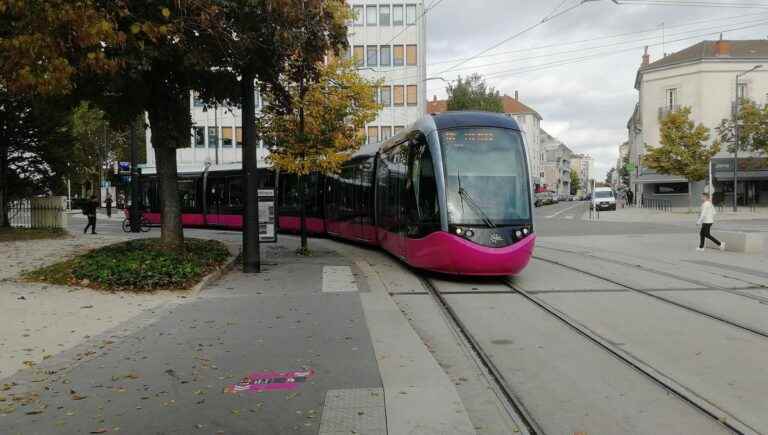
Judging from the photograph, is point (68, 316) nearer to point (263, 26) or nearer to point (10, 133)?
point (263, 26)

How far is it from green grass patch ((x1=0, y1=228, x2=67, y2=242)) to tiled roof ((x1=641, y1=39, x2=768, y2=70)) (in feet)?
164

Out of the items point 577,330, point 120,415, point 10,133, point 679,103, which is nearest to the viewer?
point 120,415

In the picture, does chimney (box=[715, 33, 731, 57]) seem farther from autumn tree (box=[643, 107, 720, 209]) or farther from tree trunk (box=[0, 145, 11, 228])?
tree trunk (box=[0, 145, 11, 228])

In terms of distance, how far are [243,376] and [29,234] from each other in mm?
19502

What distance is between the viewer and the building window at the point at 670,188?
185ft

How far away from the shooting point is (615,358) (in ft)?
22.2

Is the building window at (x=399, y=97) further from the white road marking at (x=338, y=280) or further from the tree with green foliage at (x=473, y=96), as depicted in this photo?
the white road marking at (x=338, y=280)

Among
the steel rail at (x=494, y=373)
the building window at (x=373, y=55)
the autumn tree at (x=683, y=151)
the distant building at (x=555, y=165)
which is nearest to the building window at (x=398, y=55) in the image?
the building window at (x=373, y=55)

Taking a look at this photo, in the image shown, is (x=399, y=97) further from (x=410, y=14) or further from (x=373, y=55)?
(x=410, y=14)

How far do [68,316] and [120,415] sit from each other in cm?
456

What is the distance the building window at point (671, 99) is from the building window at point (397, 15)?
2403 cm

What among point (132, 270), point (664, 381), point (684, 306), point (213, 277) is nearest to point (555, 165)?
point (213, 277)

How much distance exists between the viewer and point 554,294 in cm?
1100

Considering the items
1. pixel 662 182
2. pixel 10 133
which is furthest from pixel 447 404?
pixel 662 182
